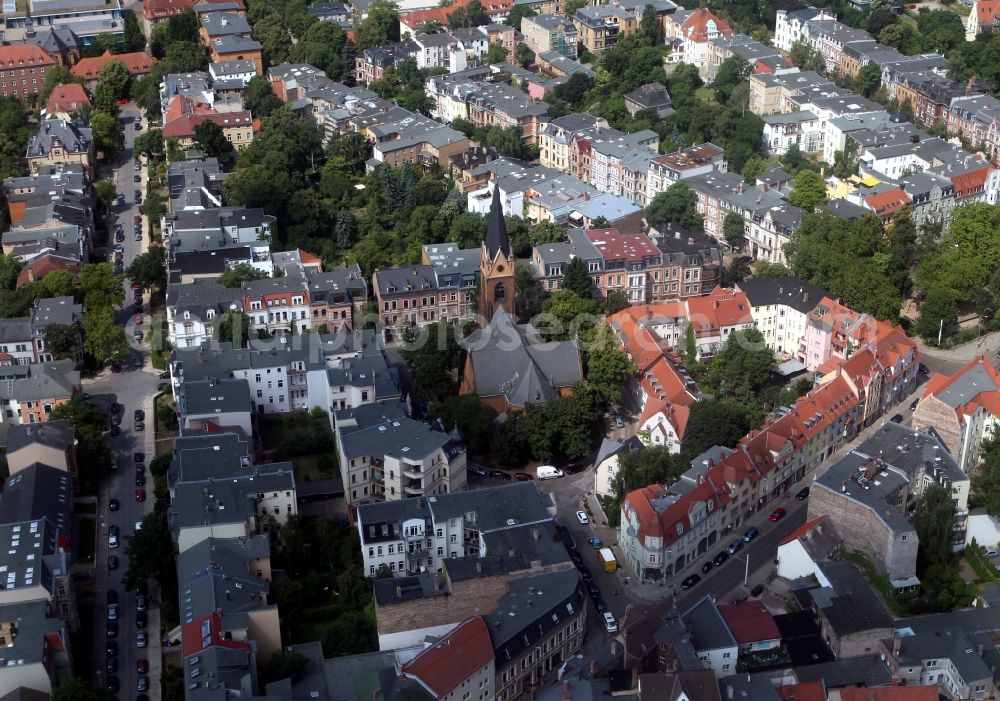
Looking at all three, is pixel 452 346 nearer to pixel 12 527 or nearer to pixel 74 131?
pixel 12 527

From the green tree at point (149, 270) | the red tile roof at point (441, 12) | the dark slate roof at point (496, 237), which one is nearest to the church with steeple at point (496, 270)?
the dark slate roof at point (496, 237)

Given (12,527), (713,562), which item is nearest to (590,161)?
(713,562)

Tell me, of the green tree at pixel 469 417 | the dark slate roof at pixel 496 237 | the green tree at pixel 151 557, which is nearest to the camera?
the green tree at pixel 151 557

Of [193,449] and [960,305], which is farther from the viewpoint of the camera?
[960,305]

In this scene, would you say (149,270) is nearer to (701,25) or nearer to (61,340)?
(61,340)

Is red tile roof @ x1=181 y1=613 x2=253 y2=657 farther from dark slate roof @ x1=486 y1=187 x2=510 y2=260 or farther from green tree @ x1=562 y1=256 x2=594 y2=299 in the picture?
green tree @ x1=562 y1=256 x2=594 y2=299

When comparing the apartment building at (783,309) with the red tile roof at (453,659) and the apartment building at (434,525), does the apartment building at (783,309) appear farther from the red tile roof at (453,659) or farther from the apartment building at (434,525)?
the red tile roof at (453,659)

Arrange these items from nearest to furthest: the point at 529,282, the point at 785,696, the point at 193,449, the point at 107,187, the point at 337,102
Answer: the point at 785,696, the point at 193,449, the point at 529,282, the point at 107,187, the point at 337,102

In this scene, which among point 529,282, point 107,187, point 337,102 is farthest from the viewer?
point 337,102
